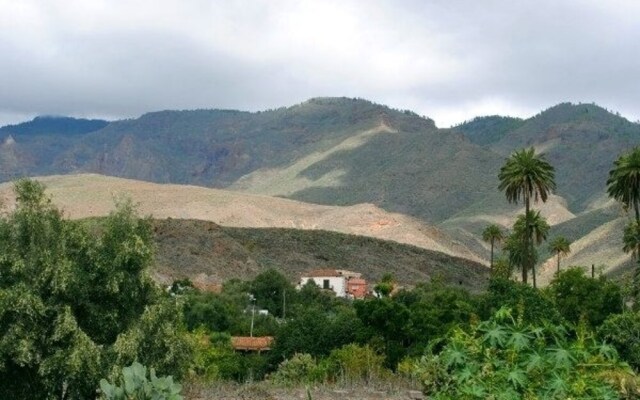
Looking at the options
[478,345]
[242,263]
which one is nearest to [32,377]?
[478,345]

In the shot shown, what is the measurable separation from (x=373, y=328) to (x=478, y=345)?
33398 mm

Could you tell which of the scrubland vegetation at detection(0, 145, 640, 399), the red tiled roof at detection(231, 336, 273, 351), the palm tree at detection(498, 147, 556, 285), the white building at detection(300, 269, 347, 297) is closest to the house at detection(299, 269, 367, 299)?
the white building at detection(300, 269, 347, 297)

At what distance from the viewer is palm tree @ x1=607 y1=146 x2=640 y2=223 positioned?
53.6m

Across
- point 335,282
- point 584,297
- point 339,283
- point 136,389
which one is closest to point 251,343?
point 584,297

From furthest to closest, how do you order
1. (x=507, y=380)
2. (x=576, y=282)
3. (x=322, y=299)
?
1. (x=322, y=299)
2. (x=576, y=282)
3. (x=507, y=380)

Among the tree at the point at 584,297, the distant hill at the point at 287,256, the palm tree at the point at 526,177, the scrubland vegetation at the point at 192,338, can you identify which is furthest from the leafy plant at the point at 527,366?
the distant hill at the point at 287,256

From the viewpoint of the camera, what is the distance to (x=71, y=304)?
23125 millimetres

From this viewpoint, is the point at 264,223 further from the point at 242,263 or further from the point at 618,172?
the point at 618,172

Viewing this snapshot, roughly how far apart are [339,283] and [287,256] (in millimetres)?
27944

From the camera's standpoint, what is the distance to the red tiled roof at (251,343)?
6172 cm

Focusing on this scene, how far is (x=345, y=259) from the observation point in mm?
146750

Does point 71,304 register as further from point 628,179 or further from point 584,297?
point 628,179

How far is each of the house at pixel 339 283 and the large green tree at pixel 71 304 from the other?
85.9m

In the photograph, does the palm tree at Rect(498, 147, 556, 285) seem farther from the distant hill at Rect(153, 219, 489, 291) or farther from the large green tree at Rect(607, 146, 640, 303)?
the distant hill at Rect(153, 219, 489, 291)
